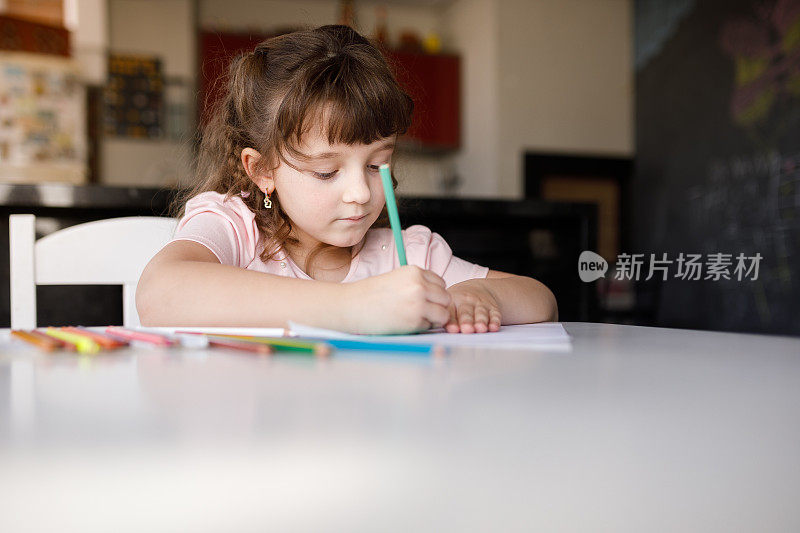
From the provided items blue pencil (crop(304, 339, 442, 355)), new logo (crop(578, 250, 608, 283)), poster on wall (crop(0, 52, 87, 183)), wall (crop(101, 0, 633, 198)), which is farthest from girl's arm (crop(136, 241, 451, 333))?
wall (crop(101, 0, 633, 198))

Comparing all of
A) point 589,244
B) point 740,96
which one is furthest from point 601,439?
point 740,96

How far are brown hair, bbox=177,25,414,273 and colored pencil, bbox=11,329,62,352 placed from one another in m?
0.49

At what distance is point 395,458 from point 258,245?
2.96ft

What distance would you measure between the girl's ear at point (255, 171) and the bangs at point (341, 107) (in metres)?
0.08

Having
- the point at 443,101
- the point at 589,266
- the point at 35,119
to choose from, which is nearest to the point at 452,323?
the point at 589,266

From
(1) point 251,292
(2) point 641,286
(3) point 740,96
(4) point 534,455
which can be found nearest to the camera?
(4) point 534,455

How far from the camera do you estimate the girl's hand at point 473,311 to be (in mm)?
611

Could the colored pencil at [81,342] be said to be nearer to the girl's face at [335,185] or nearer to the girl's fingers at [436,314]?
the girl's fingers at [436,314]

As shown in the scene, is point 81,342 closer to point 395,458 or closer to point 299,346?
point 299,346

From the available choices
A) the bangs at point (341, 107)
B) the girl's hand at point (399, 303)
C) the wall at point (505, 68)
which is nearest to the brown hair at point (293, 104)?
the bangs at point (341, 107)

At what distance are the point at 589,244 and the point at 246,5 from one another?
10.7 feet

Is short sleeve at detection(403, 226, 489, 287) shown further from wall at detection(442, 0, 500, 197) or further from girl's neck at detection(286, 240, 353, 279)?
wall at detection(442, 0, 500, 197)

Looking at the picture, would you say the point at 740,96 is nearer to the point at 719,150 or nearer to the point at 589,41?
the point at 719,150

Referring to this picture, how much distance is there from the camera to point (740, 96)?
11.7ft
